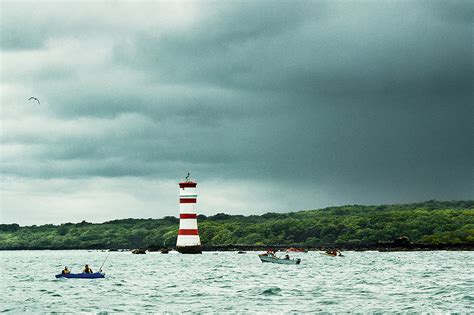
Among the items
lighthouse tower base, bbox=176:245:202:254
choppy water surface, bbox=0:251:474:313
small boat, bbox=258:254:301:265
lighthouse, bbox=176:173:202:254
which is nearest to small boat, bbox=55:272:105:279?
choppy water surface, bbox=0:251:474:313

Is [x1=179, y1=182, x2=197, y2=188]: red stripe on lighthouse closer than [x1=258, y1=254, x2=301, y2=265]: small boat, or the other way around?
[x1=258, y1=254, x2=301, y2=265]: small boat

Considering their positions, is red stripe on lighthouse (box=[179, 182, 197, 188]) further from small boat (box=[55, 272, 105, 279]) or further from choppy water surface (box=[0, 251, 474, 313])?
small boat (box=[55, 272, 105, 279])

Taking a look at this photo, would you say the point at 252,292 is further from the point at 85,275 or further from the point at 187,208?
the point at 187,208

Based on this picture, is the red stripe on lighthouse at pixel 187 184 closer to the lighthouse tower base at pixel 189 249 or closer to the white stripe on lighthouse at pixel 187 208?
the white stripe on lighthouse at pixel 187 208

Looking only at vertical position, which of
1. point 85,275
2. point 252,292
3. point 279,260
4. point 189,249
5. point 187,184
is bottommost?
point 252,292

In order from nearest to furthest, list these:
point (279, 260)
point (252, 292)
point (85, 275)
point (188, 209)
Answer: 1. point (252, 292)
2. point (85, 275)
3. point (279, 260)
4. point (188, 209)

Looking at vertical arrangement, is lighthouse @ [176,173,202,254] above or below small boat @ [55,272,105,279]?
above

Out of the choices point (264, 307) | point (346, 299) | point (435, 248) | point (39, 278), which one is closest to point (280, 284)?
point (346, 299)

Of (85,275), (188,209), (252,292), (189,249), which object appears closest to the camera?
(252,292)

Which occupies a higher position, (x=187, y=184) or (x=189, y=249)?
(x=187, y=184)

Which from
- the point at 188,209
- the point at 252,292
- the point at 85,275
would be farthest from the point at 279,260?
the point at 252,292

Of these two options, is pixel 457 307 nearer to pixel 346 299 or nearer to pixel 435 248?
pixel 346 299

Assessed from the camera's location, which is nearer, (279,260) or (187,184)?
(279,260)

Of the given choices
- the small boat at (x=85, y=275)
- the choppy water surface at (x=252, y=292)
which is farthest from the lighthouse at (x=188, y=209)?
the small boat at (x=85, y=275)
